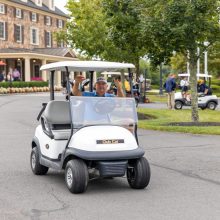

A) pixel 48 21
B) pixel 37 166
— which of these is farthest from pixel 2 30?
pixel 37 166

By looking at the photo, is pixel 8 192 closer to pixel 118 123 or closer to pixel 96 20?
pixel 118 123

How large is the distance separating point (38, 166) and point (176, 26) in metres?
8.59

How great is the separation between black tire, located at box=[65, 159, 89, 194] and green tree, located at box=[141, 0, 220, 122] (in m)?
9.12

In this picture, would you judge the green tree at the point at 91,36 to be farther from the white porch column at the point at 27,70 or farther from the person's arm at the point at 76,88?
the white porch column at the point at 27,70

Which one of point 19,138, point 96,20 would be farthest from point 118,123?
point 96,20

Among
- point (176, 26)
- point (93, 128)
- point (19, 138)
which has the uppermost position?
point (176, 26)

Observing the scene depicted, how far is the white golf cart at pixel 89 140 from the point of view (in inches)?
296

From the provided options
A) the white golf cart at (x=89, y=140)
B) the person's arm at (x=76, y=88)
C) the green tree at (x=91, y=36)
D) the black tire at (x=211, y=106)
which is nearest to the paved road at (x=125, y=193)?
the white golf cart at (x=89, y=140)

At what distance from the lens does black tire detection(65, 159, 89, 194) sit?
7.44 m

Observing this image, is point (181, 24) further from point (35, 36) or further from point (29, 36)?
point (35, 36)

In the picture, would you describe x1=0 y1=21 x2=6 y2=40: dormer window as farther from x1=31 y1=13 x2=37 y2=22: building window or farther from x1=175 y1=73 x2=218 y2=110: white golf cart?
x1=175 y1=73 x2=218 y2=110: white golf cart

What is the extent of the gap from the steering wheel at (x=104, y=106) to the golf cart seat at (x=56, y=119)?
0.54 meters

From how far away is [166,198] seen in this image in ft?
23.9

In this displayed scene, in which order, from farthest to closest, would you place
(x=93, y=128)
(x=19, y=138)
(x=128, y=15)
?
(x=128, y=15) → (x=19, y=138) → (x=93, y=128)
